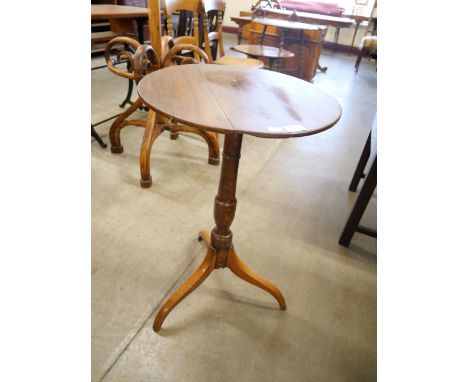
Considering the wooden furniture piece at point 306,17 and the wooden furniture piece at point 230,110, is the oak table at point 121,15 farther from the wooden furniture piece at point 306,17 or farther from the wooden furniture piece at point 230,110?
the wooden furniture piece at point 306,17

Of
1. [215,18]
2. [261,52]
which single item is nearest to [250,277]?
[215,18]

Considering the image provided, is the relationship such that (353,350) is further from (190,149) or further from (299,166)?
(190,149)

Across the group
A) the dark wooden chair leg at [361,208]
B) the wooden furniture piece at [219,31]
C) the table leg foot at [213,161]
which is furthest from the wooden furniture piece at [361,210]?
the wooden furniture piece at [219,31]

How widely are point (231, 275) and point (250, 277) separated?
0.18 metres

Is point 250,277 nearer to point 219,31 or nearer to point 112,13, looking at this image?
point 219,31

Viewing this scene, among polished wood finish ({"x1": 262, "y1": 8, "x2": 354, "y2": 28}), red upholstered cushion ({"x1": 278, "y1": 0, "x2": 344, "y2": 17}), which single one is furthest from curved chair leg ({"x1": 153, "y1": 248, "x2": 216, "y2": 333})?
red upholstered cushion ({"x1": 278, "y1": 0, "x2": 344, "y2": 17})

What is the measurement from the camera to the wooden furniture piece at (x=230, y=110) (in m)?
0.78

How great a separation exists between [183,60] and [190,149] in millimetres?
647

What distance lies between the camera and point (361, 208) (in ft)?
4.99

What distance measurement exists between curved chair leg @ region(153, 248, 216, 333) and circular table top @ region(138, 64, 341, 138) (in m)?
0.59

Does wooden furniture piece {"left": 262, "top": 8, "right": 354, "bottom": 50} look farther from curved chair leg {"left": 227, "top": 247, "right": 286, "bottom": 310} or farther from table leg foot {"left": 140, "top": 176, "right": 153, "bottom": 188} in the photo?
curved chair leg {"left": 227, "top": 247, "right": 286, "bottom": 310}

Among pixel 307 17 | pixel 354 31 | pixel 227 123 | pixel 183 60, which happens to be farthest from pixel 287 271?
pixel 354 31

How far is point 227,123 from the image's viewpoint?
76 centimetres

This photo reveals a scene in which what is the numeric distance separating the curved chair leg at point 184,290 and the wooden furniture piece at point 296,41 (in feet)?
12.8
